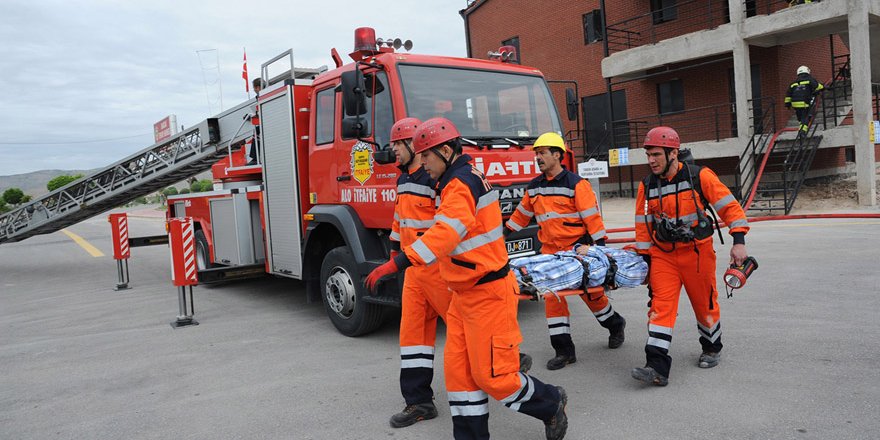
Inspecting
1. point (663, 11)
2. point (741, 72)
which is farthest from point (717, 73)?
point (663, 11)

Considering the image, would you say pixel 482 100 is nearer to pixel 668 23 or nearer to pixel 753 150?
pixel 753 150

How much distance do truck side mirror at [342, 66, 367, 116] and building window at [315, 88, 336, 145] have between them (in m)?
0.89

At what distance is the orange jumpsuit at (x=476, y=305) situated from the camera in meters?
3.25

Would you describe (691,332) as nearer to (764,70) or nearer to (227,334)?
(227,334)

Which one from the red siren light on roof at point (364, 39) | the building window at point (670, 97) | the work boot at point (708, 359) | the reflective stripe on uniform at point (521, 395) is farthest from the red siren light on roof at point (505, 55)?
the building window at point (670, 97)

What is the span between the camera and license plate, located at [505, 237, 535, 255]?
5.73m

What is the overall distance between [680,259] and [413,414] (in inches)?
84.7

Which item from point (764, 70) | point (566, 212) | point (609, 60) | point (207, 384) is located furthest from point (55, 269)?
point (764, 70)

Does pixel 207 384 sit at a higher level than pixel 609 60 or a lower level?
lower

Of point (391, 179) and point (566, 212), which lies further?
point (391, 179)

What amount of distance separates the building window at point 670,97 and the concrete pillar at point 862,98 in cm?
580

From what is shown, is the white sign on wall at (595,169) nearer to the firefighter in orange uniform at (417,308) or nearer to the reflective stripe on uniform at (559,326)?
the reflective stripe on uniform at (559,326)

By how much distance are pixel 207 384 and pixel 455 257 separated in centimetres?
279

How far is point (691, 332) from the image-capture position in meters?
5.58
